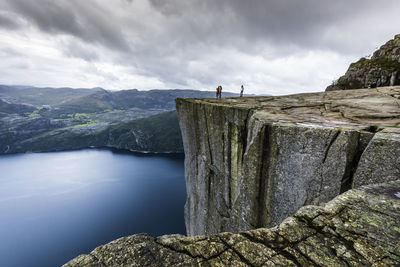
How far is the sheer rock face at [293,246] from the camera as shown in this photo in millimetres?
3324

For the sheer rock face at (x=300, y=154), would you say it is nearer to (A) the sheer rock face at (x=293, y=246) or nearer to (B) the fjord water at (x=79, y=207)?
(A) the sheer rock face at (x=293, y=246)

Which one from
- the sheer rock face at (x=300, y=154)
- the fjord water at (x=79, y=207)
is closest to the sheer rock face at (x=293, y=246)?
the sheer rock face at (x=300, y=154)

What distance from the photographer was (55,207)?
71.1 metres

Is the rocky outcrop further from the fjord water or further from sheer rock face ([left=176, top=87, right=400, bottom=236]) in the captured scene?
the fjord water

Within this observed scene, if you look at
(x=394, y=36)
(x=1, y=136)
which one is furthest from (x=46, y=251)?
(x=1, y=136)

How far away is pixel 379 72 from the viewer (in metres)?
29.6

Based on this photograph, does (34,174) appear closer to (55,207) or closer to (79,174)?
(79,174)

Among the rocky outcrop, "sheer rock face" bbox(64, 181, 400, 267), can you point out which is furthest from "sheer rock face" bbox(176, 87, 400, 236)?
the rocky outcrop

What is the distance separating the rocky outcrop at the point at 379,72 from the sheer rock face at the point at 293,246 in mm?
32827

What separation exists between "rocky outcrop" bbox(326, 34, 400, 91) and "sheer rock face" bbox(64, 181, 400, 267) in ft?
108

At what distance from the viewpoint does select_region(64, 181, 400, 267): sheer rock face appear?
3.32 m

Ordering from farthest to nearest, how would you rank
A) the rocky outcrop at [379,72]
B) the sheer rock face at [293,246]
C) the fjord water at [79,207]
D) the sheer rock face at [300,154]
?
the fjord water at [79,207]
the rocky outcrop at [379,72]
the sheer rock face at [300,154]
the sheer rock face at [293,246]

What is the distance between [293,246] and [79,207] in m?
88.5

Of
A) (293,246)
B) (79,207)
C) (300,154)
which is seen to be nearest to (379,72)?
(300,154)
